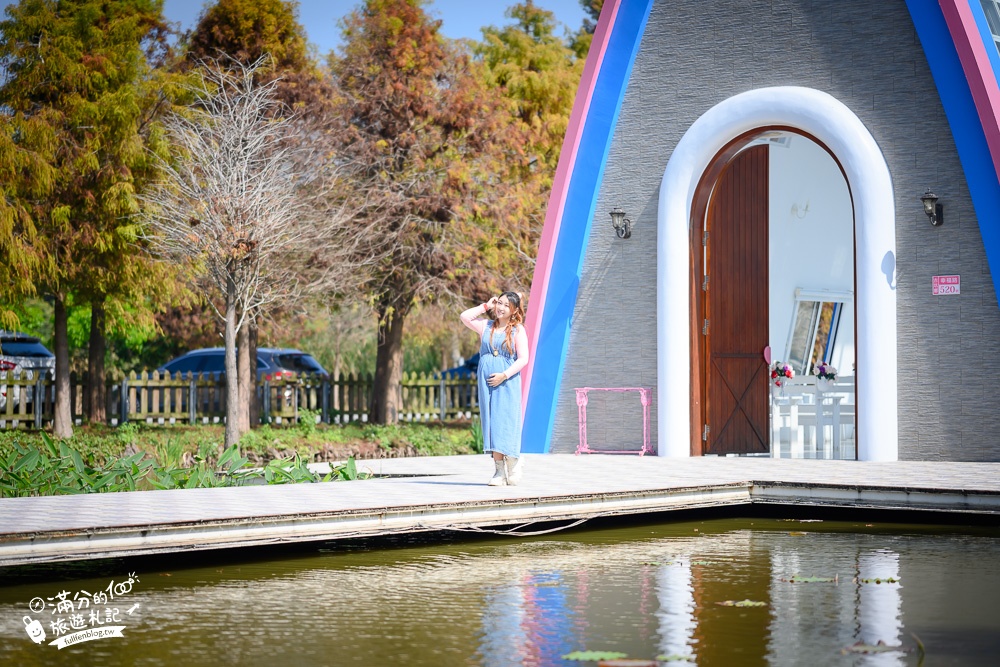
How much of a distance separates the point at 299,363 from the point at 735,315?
53.4 feet

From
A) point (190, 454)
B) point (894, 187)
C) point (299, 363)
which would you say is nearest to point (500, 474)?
point (894, 187)

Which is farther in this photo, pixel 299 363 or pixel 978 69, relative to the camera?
pixel 299 363

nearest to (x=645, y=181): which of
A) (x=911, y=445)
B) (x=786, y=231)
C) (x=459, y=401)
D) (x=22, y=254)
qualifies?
(x=911, y=445)

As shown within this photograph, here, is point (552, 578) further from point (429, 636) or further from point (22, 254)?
point (22, 254)

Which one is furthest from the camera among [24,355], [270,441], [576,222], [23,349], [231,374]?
[23,349]

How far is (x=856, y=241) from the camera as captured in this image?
13.1 metres

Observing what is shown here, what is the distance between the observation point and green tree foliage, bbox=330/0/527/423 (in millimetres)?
22156

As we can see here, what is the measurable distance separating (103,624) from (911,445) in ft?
30.9

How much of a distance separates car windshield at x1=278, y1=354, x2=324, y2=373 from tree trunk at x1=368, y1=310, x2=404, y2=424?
5.01 m

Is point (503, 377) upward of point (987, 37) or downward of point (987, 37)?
downward

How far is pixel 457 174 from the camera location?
22.3 meters

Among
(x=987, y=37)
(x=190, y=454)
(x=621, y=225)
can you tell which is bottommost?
(x=190, y=454)

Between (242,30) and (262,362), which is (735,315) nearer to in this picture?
(242,30)

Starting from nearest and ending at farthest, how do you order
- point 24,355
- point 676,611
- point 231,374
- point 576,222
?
point 676,611 → point 576,222 → point 231,374 → point 24,355
